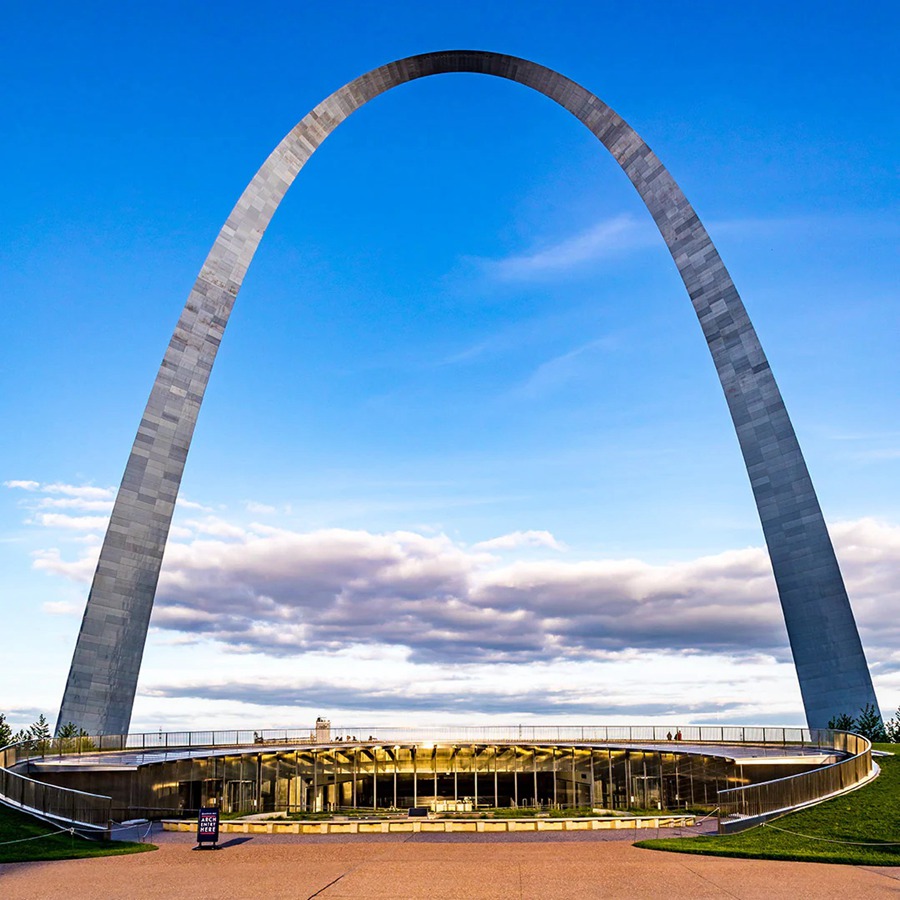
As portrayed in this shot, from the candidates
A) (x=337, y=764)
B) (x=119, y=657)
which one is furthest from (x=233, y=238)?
(x=337, y=764)

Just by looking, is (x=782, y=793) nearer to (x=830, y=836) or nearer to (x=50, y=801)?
(x=830, y=836)

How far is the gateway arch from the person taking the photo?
47.3 metres

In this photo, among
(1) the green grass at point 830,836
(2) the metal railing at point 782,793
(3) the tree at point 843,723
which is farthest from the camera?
(3) the tree at point 843,723

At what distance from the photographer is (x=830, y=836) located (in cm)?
2197

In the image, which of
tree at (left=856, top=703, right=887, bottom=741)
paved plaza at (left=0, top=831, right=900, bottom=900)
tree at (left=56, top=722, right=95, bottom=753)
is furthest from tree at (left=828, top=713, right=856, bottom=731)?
tree at (left=56, top=722, right=95, bottom=753)

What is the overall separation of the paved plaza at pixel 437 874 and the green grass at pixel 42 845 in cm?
84

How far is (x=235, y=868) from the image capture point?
62.2 ft

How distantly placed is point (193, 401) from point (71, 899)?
4101 cm

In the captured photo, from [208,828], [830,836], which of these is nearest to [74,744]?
[208,828]

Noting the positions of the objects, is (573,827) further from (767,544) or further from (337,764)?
(767,544)

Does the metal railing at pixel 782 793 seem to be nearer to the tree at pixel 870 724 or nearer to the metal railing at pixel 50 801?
the tree at pixel 870 724

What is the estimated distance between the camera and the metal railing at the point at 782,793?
24750 millimetres

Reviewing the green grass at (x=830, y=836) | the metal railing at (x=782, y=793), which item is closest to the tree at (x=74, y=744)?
the green grass at (x=830, y=836)

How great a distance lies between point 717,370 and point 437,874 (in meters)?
41.3
